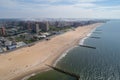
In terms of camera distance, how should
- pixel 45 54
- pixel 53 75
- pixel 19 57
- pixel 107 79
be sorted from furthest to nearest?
pixel 45 54 < pixel 19 57 < pixel 53 75 < pixel 107 79

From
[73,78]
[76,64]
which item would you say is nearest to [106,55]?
[76,64]

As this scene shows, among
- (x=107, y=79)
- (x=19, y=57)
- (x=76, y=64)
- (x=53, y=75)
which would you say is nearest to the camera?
(x=107, y=79)

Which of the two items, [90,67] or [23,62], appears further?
[23,62]

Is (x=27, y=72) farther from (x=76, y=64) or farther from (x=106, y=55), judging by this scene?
(x=106, y=55)

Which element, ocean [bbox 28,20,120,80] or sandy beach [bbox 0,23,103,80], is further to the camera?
sandy beach [bbox 0,23,103,80]

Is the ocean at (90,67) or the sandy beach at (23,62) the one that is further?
the sandy beach at (23,62)

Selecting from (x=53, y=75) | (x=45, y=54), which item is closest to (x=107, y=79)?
(x=53, y=75)

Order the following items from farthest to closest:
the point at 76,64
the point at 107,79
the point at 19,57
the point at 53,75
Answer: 1. the point at 19,57
2. the point at 76,64
3. the point at 53,75
4. the point at 107,79

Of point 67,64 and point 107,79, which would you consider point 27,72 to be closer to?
point 67,64

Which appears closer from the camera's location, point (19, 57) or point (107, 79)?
point (107, 79)
